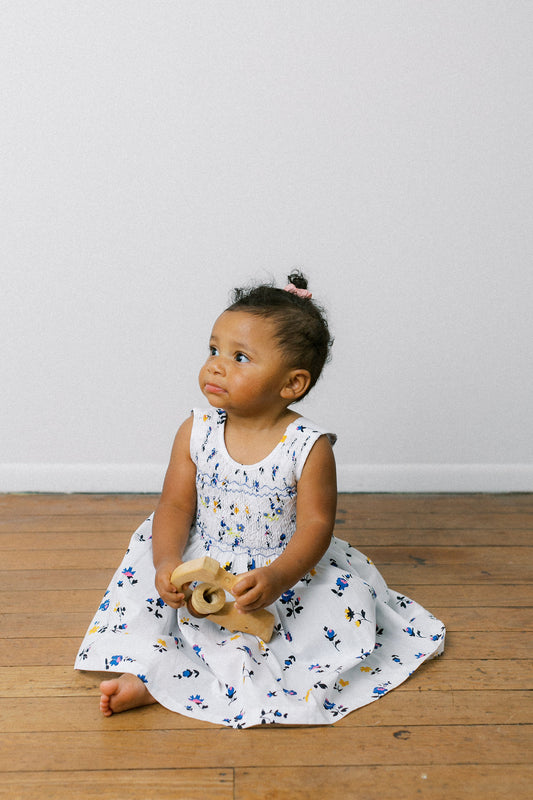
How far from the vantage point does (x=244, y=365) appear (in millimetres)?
1389

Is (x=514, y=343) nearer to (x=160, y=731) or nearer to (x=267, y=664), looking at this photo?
(x=267, y=664)

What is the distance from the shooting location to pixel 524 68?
2.19 meters

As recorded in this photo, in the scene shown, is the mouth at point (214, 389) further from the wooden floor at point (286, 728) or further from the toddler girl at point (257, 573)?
the wooden floor at point (286, 728)

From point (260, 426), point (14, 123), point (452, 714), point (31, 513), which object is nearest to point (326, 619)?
point (452, 714)

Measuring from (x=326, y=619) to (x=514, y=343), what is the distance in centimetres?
124

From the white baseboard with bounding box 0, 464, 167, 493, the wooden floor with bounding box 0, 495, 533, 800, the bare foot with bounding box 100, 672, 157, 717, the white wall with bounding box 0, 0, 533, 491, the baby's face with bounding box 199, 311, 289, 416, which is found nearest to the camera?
the wooden floor with bounding box 0, 495, 533, 800

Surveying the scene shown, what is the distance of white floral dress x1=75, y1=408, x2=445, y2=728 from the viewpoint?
4.28 ft

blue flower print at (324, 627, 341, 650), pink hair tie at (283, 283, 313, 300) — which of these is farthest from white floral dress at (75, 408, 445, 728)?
pink hair tie at (283, 283, 313, 300)

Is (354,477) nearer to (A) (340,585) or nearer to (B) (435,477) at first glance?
(B) (435,477)

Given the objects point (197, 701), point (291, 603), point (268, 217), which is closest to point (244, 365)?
point (291, 603)

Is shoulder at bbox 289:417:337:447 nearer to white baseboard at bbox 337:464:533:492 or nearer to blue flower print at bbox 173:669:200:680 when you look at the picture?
blue flower print at bbox 173:669:200:680

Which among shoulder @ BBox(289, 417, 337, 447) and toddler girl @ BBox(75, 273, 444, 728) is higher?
shoulder @ BBox(289, 417, 337, 447)

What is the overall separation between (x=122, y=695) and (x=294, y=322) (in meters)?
0.66

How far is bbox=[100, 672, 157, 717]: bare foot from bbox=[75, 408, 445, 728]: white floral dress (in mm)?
14
